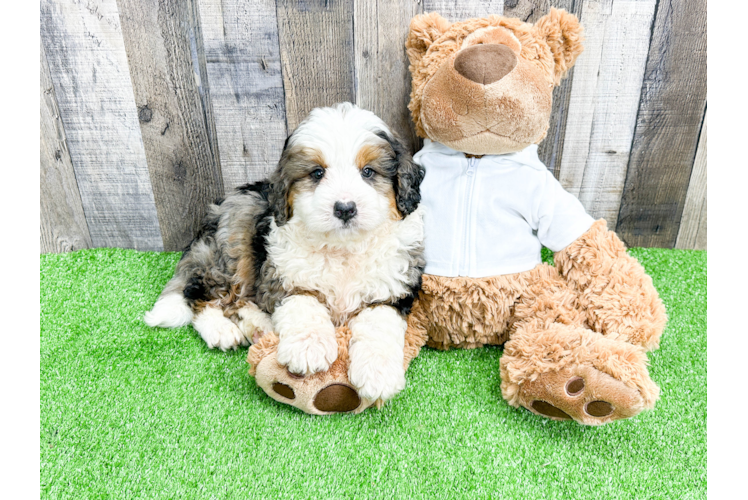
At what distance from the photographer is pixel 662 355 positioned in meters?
2.11

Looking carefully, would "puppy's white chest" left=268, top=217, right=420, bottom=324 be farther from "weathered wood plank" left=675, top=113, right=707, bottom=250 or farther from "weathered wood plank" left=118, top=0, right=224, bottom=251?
"weathered wood plank" left=675, top=113, right=707, bottom=250

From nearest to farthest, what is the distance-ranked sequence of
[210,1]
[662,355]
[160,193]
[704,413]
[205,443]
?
[205,443] → [704,413] → [662,355] → [210,1] → [160,193]

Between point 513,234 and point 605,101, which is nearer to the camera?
point 513,234

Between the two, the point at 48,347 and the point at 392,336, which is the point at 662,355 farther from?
the point at 48,347

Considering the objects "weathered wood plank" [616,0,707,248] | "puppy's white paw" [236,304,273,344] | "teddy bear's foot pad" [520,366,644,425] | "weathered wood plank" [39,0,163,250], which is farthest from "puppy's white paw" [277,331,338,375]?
"weathered wood plank" [616,0,707,248]

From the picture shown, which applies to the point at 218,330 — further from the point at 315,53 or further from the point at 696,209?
the point at 696,209

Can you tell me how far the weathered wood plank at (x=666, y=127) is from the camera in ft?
8.00

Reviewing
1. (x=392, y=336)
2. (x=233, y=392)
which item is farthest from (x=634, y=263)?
(x=233, y=392)

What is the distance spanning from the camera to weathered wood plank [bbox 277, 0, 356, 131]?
2.40m

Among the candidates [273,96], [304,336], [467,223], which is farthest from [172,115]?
[467,223]

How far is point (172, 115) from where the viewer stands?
8.59 ft

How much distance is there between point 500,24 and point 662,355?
1.53 m

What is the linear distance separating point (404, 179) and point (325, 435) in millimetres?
977

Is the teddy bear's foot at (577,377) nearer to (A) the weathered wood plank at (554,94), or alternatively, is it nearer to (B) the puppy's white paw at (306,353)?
(B) the puppy's white paw at (306,353)
